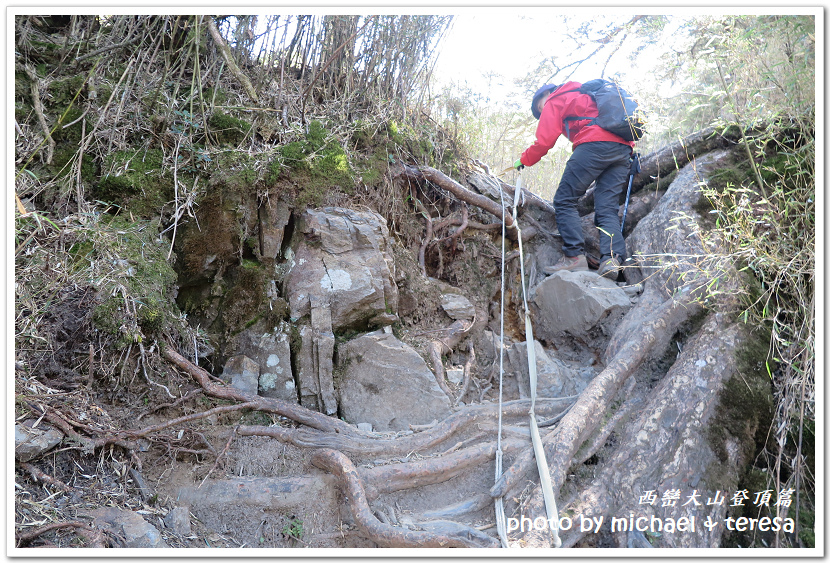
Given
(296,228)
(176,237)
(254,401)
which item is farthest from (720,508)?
(176,237)

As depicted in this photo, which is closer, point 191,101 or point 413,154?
point 191,101

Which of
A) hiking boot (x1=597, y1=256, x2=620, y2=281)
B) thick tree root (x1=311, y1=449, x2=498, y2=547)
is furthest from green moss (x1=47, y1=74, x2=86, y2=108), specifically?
hiking boot (x1=597, y1=256, x2=620, y2=281)

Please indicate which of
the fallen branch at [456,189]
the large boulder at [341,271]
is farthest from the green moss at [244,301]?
the fallen branch at [456,189]

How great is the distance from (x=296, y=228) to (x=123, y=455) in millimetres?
1717

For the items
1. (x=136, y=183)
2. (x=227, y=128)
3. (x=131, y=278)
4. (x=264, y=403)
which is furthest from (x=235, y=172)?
(x=264, y=403)

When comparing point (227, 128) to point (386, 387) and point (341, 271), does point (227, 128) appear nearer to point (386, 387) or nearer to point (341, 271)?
point (341, 271)

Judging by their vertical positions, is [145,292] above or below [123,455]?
above

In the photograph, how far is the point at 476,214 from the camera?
4770mm

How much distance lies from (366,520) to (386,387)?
3.17ft

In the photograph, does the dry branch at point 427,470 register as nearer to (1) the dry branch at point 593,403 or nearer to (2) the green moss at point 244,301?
(1) the dry branch at point 593,403

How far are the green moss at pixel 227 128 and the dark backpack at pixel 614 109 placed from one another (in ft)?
9.07

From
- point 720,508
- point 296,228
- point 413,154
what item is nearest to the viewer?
point 720,508

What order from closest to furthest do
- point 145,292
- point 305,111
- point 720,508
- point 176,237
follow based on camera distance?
1. point 720,508
2. point 145,292
3. point 176,237
4. point 305,111

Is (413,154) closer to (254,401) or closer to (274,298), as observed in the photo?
(274,298)
